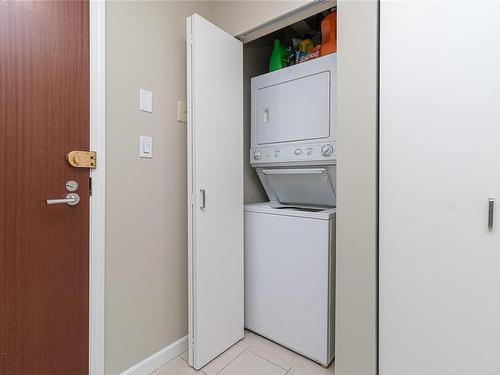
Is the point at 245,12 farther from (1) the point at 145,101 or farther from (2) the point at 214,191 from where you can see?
(2) the point at 214,191

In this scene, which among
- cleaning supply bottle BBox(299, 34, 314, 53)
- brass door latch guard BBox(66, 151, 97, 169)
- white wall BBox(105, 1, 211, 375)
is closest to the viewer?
brass door latch guard BBox(66, 151, 97, 169)

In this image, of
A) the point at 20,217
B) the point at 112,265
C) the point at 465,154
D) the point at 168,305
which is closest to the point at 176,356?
the point at 168,305

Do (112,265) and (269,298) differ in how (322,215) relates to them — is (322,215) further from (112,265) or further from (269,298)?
(112,265)

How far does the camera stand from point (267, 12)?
1603 millimetres

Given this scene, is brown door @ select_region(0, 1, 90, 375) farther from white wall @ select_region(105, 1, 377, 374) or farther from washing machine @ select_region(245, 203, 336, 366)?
washing machine @ select_region(245, 203, 336, 366)

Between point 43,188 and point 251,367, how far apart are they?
4.99 ft

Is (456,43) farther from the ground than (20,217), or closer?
farther from the ground

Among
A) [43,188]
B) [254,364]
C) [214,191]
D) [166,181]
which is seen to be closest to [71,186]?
[43,188]

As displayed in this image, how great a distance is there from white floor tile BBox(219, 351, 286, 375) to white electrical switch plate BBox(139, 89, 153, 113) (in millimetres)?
1636

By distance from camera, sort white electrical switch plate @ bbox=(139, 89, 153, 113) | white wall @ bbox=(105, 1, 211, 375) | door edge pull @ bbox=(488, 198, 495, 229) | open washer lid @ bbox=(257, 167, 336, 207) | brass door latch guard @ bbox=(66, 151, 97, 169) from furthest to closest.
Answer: open washer lid @ bbox=(257, 167, 336, 207) < white electrical switch plate @ bbox=(139, 89, 153, 113) < white wall @ bbox=(105, 1, 211, 375) < brass door latch guard @ bbox=(66, 151, 97, 169) < door edge pull @ bbox=(488, 198, 495, 229)

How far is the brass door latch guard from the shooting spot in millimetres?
1223

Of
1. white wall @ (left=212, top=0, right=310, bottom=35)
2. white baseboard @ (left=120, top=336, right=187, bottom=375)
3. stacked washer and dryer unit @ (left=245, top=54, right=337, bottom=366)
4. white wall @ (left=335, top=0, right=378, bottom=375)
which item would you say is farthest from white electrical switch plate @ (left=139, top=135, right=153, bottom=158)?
white baseboard @ (left=120, top=336, right=187, bottom=375)

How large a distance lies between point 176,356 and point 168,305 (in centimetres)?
35

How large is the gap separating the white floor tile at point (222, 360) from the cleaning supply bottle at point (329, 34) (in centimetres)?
211
